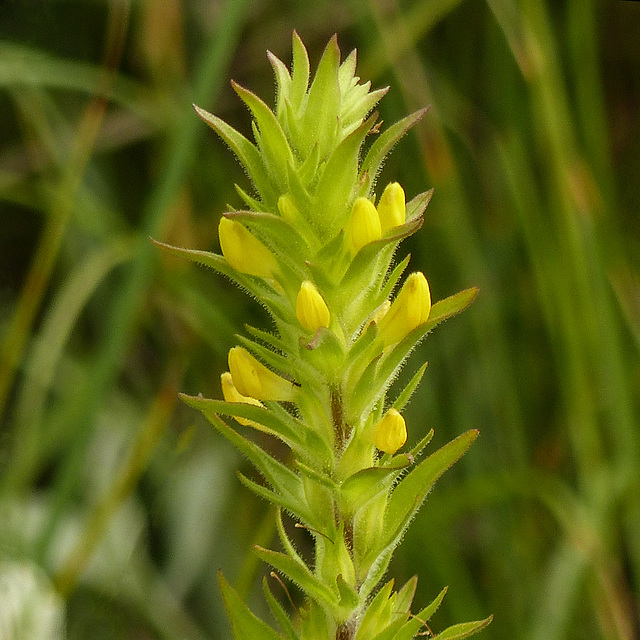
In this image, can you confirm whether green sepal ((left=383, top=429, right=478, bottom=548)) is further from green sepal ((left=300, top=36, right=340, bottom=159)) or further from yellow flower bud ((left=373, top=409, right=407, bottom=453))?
green sepal ((left=300, top=36, right=340, bottom=159))

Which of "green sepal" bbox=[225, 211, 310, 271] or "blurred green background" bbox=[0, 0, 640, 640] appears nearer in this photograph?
"green sepal" bbox=[225, 211, 310, 271]

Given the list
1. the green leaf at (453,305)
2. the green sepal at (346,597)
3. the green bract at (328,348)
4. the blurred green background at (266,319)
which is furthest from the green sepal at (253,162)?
the blurred green background at (266,319)

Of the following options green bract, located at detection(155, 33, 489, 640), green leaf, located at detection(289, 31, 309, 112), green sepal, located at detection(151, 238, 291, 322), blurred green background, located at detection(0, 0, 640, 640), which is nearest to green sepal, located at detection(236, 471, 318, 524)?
green bract, located at detection(155, 33, 489, 640)

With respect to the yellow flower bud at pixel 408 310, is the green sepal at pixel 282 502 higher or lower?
lower

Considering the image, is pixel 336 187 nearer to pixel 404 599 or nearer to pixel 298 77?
pixel 298 77

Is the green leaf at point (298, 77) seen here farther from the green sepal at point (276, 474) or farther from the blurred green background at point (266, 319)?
the blurred green background at point (266, 319)

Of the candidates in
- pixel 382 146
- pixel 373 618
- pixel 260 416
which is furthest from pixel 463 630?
pixel 382 146

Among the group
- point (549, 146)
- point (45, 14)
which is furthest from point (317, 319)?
point (45, 14)
